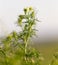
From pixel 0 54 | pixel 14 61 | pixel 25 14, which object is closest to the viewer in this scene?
pixel 14 61

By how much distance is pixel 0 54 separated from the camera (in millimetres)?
1577

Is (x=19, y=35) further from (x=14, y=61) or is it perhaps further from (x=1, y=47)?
(x=14, y=61)

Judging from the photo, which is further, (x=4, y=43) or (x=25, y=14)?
(x=25, y=14)

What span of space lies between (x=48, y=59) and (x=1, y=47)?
0.26 metres

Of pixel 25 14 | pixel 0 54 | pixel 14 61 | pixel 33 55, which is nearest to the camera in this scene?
pixel 14 61

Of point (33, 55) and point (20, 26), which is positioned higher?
point (20, 26)

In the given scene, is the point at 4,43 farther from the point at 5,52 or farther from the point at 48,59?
the point at 48,59

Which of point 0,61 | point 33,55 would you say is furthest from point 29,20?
point 0,61

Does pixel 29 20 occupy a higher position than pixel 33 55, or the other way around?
pixel 29 20

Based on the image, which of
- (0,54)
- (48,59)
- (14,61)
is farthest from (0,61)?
(48,59)

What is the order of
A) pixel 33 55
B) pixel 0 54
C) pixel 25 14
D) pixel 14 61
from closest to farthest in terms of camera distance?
pixel 14 61, pixel 0 54, pixel 33 55, pixel 25 14

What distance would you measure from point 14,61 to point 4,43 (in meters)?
0.35

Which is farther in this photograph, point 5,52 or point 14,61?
point 5,52

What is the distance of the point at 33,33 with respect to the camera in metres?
1.84
